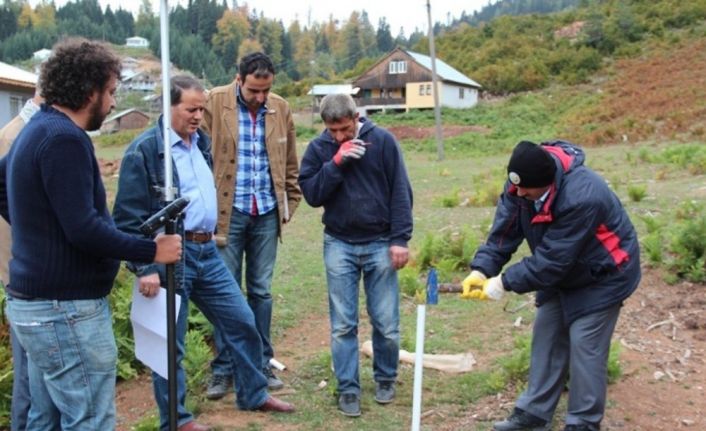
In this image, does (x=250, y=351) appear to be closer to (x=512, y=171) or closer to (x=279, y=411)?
(x=279, y=411)

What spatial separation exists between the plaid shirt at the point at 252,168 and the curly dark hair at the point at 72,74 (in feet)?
6.30

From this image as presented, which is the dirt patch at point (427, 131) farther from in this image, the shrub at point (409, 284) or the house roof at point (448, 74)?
the shrub at point (409, 284)

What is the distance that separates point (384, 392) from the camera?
479 cm

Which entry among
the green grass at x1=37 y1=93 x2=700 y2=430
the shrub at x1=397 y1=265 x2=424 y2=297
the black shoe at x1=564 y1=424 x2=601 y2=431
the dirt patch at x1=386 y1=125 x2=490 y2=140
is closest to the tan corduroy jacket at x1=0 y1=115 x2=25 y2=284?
the green grass at x1=37 y1=93 x2=700 y2=430

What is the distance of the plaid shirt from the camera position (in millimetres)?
4734

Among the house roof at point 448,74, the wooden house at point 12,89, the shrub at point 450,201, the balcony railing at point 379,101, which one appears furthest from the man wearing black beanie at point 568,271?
the balcony railing at point 379,101

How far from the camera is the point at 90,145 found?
2805 millimetres

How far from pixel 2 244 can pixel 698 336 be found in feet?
16.2

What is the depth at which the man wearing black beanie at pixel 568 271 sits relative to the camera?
149 inches

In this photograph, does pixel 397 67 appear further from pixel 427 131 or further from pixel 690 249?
pixel 690 249

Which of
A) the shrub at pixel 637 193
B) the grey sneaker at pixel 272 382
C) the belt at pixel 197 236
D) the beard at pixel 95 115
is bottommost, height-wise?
the grey sneaker at pixel 272 382

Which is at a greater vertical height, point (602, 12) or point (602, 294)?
point (602, 12)

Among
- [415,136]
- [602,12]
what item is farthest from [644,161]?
[602,12]

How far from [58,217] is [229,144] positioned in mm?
2068
